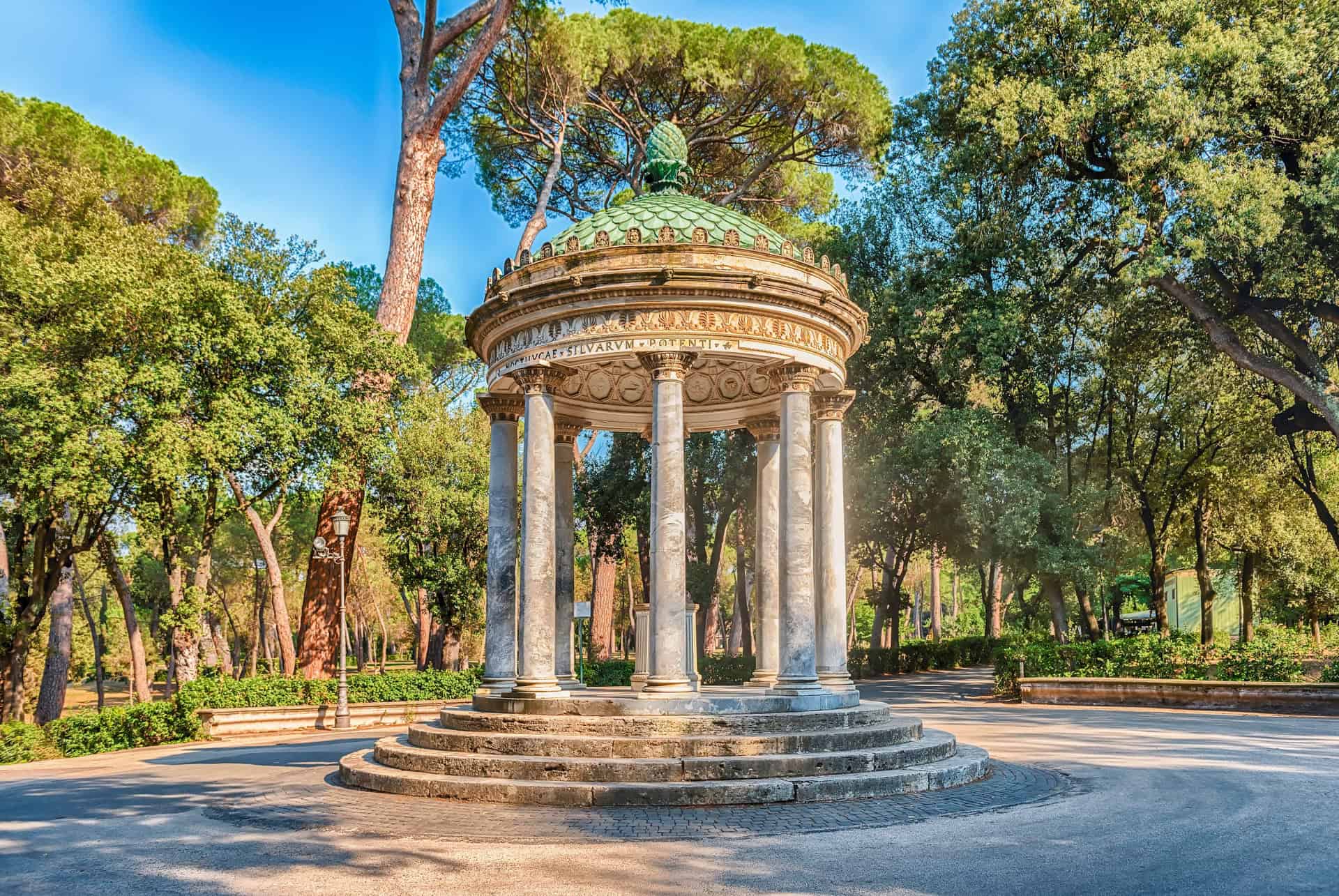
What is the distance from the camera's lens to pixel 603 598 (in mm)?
34344

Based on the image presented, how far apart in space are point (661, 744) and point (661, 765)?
0.61 m

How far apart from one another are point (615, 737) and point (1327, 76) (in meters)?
22.1

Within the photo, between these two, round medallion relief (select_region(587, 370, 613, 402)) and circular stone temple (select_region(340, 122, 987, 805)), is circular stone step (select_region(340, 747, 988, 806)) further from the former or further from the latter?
round medallion relief (select_region(587, 370, 613, 402))

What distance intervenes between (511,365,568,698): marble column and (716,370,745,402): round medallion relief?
3.71 meters

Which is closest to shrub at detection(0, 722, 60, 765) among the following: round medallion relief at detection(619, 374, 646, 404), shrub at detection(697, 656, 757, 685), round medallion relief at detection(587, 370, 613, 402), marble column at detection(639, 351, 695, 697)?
round medallion relief at detection(587, 370, 613, 402)

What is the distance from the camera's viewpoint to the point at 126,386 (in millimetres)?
19031

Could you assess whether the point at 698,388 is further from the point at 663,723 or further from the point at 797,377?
the point at 663,723

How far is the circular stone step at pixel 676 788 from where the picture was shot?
1006 cm

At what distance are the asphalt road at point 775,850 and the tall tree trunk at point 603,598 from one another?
67.9 ft

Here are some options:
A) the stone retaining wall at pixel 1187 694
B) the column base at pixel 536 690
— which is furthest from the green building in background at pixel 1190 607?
the column base at pixel 536 690

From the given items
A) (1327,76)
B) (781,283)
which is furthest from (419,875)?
(1327,76)

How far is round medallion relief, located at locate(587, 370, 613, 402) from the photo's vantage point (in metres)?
16.6

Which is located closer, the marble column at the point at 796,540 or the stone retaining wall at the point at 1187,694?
the marble column at the point at 796,540

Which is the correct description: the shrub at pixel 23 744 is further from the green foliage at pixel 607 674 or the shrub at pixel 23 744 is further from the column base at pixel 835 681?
the column base at pixel 835 681
